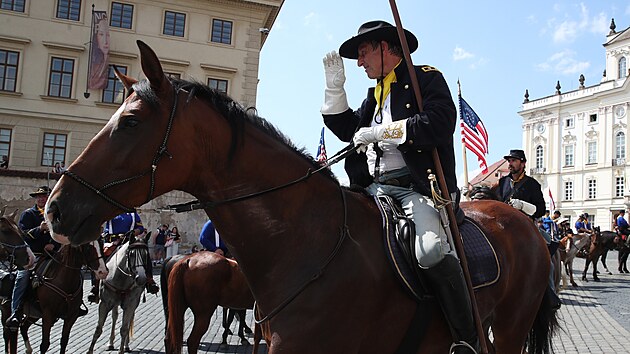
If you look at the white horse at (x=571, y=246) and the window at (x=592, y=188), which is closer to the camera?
the white horse at (x=571, y=246)

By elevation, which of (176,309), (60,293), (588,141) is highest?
(588,141)

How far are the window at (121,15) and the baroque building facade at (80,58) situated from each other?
6cm

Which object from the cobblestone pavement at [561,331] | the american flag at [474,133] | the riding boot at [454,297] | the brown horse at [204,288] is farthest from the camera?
the american flag at [474,133]

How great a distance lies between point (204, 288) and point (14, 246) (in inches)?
110

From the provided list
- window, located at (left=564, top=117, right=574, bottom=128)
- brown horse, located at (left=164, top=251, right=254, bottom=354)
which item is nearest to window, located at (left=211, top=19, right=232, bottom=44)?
brown horse, located at (left=164, top=251, right=254, bottom=354)

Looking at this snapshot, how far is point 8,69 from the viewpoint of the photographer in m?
28.0

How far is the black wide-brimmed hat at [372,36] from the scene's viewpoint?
3.17m

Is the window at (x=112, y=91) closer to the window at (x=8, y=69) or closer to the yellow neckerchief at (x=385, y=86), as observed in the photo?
the window at (x=8, y=69)

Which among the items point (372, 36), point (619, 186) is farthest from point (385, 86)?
point (619, 186)

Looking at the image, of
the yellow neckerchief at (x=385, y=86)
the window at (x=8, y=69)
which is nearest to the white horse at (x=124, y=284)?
the yellow neckerchief at (x=385, y=86)

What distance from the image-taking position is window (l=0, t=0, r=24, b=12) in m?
28.1

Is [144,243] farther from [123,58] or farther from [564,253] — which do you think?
[123,58]

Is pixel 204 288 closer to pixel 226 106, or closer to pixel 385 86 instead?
pixel 385 86

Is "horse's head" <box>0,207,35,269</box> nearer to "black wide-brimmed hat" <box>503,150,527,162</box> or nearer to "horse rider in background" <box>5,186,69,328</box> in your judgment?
"horse rider in background" <box>5,186,69,328</box>
